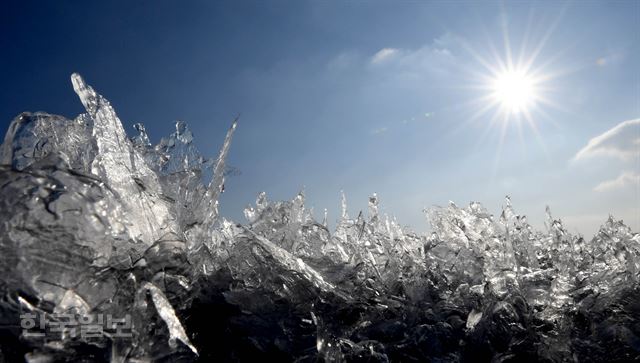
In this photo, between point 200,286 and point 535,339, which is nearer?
point 535,339

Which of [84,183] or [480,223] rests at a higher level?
[480,223]

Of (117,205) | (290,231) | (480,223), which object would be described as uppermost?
(480,223)

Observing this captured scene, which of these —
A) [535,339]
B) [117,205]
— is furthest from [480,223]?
[117,205]

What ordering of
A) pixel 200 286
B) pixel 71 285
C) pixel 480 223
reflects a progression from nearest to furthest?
pixel 71 285 → pixel 200 286 → pixel 480 223

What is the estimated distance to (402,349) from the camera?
2.38 metres

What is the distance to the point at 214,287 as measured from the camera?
9.32 feet

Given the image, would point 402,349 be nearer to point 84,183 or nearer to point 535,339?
point 535,339

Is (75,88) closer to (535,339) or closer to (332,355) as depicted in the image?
(332,355)

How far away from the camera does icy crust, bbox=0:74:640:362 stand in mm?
2080

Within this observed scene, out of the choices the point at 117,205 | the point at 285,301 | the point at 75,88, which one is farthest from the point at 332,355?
the point at 75,88

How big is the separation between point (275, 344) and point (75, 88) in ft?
11.4

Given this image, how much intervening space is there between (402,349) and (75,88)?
4011mm

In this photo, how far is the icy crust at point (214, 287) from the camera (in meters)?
2.08

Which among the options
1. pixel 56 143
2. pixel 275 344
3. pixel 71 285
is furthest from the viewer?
pixel 56 143
